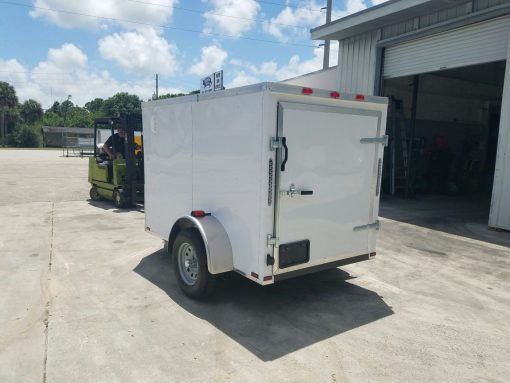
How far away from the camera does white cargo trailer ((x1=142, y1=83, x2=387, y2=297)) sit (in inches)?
155

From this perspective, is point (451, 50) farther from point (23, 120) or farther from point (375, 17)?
point (23, 120)

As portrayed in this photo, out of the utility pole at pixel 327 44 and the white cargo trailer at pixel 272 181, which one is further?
the utility pole at pixel 327 44

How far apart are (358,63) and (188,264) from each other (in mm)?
9843

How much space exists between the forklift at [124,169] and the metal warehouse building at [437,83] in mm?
6618

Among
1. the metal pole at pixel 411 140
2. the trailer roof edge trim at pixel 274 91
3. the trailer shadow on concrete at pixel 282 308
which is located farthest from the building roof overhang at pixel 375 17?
the trailer shadow on concrete at pixel 282 308

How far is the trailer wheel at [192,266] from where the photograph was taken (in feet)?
14.5

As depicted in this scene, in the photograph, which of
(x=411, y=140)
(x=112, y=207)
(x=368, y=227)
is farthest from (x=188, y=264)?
(x=411, y=140)

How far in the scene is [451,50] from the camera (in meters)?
9.73

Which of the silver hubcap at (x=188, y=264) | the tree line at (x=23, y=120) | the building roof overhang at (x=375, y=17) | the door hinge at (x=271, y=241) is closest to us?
the door hinge at (x=271, y=241)

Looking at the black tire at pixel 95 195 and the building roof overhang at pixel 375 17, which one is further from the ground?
the building roof overhang at pixel 375 17

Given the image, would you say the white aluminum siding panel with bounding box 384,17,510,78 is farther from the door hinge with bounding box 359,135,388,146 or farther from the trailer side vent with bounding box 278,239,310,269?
the trailer side vent with bounding box 278,239,310,269

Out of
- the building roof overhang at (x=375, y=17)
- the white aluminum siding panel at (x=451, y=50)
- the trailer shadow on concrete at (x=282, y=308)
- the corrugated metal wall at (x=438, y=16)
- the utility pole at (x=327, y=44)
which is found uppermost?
the utility pole at (x=327, y=44)

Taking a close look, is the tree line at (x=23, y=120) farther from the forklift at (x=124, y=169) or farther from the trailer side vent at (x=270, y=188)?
the trailer side vent at (x=270, y=188)

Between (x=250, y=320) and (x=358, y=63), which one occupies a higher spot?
(x=358, y=63)
